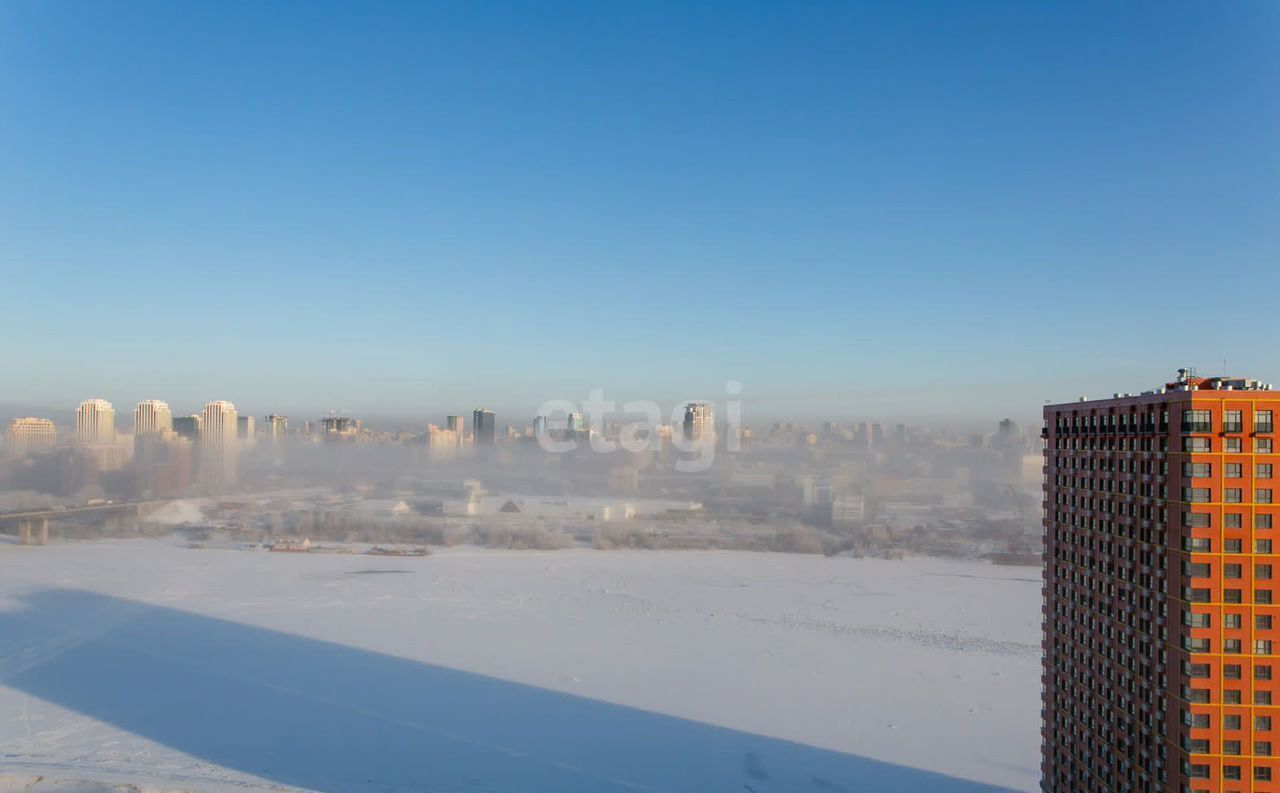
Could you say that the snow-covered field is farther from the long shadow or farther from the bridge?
the bridge

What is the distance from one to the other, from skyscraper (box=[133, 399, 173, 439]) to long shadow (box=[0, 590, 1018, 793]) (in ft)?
111

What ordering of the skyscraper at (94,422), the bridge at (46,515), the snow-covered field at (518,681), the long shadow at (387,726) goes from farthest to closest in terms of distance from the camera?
the skyscraper at (94,422), the bridge at (46,515), the snow-covered field at (518,681), the long shadow at (387,726)

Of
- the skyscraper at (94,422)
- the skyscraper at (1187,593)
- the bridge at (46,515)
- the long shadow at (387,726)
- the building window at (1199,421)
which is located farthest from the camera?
the skyscraper at (94,422)

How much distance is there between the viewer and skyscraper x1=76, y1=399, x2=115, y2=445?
52.9 metres

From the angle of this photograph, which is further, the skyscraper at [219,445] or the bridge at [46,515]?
the skyscraper at [219,445]

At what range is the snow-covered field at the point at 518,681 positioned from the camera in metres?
15.3

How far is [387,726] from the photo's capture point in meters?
17.4

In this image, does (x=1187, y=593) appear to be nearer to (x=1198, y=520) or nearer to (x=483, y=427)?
(x=1198, y=520)

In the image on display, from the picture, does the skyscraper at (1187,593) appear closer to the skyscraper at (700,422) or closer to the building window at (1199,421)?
the building window at (1199,421)

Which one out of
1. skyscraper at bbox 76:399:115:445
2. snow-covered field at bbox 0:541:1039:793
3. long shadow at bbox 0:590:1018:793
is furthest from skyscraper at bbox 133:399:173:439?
long shadow at bbox 0:590:1018:793

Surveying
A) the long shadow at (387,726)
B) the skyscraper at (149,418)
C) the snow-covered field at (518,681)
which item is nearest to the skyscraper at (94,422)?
the skyscraper at (149,418)

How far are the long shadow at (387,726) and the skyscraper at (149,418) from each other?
111ft

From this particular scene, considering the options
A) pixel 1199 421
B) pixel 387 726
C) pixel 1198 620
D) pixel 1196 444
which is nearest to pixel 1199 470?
pixel 1196 444

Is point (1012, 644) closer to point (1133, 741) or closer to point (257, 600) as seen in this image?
point (1133, 741)
